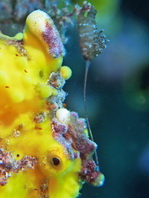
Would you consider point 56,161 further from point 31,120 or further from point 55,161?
point 31,120

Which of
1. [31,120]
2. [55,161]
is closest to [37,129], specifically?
[31,120]

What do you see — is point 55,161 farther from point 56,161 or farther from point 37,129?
point 37,129

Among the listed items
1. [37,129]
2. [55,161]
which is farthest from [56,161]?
[37,129]

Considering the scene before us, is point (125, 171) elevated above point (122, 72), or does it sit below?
below

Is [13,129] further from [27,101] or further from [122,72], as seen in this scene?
[122,72]

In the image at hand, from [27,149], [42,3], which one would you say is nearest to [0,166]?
[27,149]
